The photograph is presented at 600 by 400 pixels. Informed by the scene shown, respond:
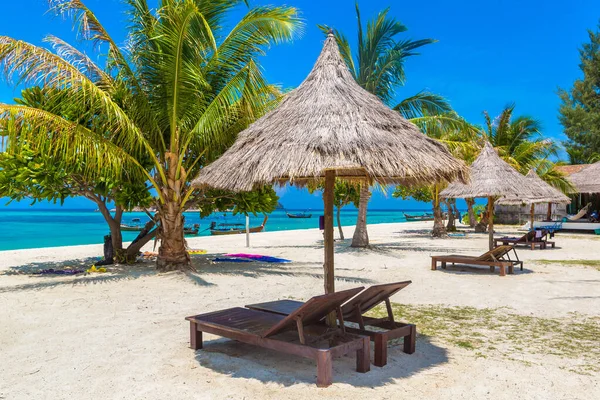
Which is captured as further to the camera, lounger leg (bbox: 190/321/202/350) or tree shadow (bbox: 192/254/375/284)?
tree shadow (bbox: 192/254/375/284)

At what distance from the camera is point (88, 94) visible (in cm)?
952

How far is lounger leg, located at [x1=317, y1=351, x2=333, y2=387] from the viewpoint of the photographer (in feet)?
13.0

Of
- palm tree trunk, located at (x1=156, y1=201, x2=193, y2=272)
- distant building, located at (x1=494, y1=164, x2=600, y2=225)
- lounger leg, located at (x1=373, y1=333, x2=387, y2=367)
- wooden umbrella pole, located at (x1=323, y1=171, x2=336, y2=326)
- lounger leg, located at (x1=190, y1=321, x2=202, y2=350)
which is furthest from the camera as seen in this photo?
distant building, located at (x1=494, y1=164, x2=600, y2=225)

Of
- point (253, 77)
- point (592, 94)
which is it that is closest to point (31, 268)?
point (253, 77)

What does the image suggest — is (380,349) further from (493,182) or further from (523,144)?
(523,144)

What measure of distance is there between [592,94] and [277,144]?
41.8 meters

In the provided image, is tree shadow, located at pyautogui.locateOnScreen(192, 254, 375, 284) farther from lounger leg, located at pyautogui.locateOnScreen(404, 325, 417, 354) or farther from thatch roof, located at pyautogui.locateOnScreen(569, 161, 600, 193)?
thatch roof, located at pyautogui.locateOnScreen(569, 161, 600, 193)

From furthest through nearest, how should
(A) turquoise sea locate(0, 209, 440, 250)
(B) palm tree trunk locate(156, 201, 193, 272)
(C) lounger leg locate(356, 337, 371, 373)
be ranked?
(A) turquoise sea locate(0, 209, 440, 250)
(B) palm tree trunk locate(156, 201, 193, 272)
(C) lounger leg locate(356, 337, 371, 373)

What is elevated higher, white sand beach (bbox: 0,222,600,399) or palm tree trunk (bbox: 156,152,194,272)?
palm tree trunk (bbox: 156,152,194,272)

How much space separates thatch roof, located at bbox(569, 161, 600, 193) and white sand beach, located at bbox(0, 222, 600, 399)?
17222 mm

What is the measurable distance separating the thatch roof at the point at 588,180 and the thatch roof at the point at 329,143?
23.8 metres

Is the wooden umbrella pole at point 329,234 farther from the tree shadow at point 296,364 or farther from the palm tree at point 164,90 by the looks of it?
the palm tree at point 164,90

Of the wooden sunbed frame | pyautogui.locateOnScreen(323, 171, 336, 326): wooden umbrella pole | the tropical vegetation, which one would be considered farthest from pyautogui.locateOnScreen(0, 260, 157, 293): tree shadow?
the tropical vegetation

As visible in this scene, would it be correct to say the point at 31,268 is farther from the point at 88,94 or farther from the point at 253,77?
the point at 253,77
